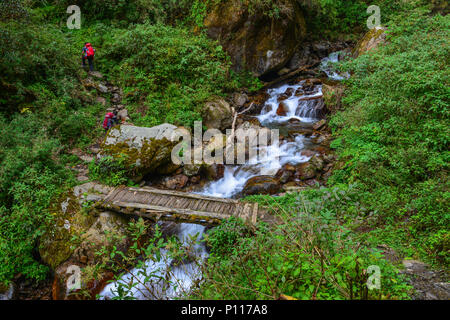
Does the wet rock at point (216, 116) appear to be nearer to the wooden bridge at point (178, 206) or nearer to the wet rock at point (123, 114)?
the wet rock at point (123, 114)

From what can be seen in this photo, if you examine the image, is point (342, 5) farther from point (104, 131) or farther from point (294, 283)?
point (294, 283)

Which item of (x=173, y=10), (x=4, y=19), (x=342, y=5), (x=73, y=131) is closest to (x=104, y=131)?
(x=73, y=131)

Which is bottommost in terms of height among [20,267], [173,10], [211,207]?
[20,267]

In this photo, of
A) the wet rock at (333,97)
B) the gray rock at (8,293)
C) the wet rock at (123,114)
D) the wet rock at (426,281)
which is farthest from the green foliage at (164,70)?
the wet rock at (426,281)

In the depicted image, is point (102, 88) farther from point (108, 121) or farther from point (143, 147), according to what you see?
point (143, 147)

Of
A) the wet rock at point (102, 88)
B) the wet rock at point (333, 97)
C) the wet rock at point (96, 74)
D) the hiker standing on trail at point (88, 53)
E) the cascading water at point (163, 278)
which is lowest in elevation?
the cascading water at point (163, 278)

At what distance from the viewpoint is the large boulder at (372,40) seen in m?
11.5

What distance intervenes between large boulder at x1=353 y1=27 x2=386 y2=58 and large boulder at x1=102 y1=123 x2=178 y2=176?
10280 mm

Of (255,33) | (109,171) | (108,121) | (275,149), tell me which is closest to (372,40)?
(255,33)

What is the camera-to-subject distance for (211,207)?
22.8ft

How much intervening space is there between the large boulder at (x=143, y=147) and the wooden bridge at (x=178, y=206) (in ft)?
3.91

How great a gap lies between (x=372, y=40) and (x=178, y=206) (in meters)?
12.3
